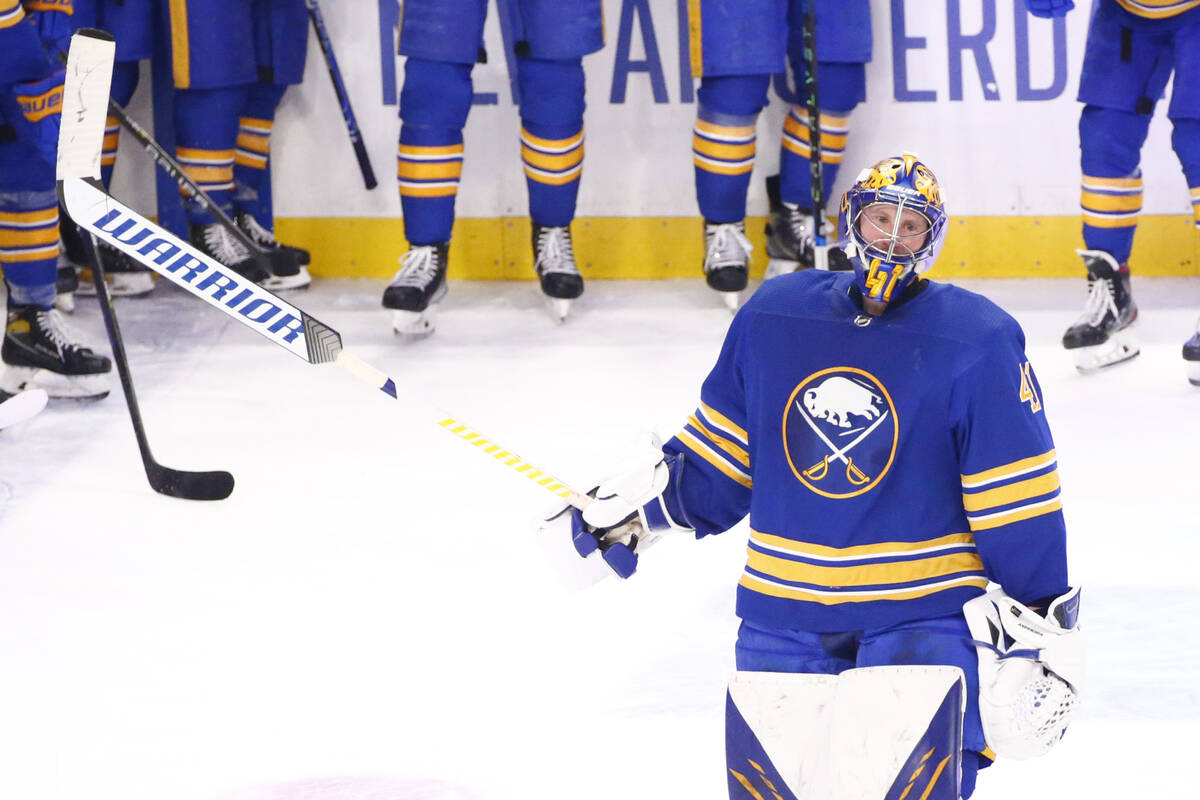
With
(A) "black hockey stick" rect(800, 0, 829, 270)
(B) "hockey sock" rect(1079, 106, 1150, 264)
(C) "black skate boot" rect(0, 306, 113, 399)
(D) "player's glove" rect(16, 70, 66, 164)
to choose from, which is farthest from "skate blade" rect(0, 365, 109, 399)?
(B) "hockey sock" rect(1079, 106, 1150, 264)

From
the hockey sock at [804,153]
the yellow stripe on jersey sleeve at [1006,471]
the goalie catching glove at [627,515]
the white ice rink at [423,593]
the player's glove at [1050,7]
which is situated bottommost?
the white ice rink at [423,593]

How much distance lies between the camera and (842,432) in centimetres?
144

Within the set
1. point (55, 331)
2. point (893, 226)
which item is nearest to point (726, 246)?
point (55, 331)

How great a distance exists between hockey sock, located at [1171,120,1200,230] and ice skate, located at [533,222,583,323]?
1.45m

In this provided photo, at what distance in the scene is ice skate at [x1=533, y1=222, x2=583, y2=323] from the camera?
3.99 metres

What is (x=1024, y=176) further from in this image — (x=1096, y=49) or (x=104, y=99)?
(x=104, y=99)

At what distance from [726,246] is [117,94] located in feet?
5.46

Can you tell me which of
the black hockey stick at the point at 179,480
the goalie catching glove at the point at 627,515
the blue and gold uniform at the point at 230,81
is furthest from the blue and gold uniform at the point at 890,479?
the blue and gold uniform at the point at 230,81

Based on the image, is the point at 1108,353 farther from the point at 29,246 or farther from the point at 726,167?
the point at 29,246

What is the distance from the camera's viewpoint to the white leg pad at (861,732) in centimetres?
137

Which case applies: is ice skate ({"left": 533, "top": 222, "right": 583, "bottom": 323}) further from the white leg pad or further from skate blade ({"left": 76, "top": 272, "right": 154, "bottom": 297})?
the white leg pad

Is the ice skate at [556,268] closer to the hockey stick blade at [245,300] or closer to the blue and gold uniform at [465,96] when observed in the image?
the blue and gold uniform at [465,96]

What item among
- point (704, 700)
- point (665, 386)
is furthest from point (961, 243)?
point (704, 700)

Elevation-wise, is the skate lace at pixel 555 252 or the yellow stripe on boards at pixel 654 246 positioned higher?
the skate lace at pixel 555 252
